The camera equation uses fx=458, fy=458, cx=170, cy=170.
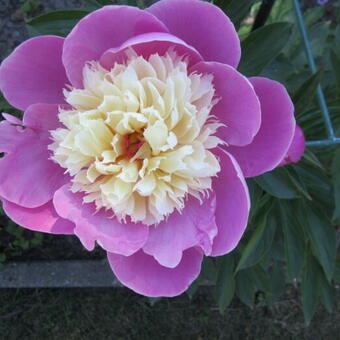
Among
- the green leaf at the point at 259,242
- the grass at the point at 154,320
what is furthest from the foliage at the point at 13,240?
the green leaf at the point at 259,242

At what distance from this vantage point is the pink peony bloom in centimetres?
57

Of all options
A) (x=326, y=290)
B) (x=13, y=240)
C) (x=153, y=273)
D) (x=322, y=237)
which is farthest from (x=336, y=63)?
(x=13, y=240)

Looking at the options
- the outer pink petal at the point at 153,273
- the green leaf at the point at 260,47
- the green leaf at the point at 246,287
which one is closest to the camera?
the outer pink petal at the point at 153,273

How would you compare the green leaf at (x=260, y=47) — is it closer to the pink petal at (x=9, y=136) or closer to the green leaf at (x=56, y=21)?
the green leaf at (x=56, y=21)

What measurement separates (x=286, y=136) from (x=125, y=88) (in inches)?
8.5

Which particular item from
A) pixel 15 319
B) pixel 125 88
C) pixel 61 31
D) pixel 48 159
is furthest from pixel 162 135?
pixel 15 319

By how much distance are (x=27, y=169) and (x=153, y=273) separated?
0.23m

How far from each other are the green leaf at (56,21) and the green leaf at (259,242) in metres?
0.60

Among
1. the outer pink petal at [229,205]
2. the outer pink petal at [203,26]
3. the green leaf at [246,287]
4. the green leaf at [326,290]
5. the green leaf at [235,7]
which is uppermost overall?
the outer pink petal at [203,26]

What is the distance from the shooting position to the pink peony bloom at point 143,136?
57 cm

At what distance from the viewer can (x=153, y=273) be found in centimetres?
66

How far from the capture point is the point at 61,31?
2.70 feet

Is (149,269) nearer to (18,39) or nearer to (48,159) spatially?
(48,159)

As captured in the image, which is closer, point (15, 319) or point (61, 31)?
point (61, 31)
